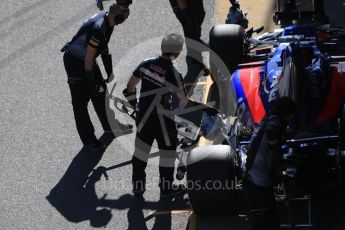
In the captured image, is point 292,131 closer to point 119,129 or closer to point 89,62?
point 89,62

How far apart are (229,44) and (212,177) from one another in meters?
2.63

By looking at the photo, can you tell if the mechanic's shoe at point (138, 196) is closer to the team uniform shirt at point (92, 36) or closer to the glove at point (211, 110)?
the glove at point (211, 110)

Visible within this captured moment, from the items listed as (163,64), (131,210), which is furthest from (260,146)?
(131,210)

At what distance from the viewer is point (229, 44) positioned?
920 centimetres

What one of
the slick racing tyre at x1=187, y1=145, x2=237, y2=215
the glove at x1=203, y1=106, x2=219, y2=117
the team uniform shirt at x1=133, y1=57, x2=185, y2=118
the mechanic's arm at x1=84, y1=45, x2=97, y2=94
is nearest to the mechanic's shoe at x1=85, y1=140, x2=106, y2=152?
the mechanic's arm at x1=84, y1=45, x2=97, y2=94

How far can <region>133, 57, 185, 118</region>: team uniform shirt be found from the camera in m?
7.49

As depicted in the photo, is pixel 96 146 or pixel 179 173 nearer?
pixel 179 173

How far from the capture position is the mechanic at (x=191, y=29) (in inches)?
407

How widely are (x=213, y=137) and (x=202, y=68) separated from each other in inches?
101

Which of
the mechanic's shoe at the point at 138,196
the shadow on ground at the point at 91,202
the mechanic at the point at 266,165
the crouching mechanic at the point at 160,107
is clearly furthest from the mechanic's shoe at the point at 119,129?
the mechanic at the point at 266,165

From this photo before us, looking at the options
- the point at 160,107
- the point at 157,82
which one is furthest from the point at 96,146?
the point at 157,82

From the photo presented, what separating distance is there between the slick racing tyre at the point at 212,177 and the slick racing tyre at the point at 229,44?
89.9 inches

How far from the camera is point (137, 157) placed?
7.83 m

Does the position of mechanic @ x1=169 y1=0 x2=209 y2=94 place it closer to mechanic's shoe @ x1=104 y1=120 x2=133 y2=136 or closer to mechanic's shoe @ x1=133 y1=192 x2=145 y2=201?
mechanic's shoe @ x1=104 y1=120 x2=133 y2=136
